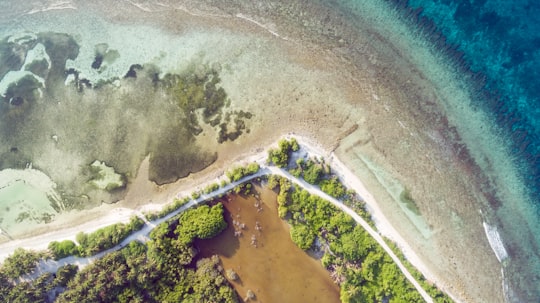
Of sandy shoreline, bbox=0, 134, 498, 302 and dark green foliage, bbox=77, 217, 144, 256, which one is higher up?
sandy shoreline, bbox=0, 134, 498, 302

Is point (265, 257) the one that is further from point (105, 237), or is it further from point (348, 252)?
point (105, 237)

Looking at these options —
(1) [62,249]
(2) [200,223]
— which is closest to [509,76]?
(2) [200,223]

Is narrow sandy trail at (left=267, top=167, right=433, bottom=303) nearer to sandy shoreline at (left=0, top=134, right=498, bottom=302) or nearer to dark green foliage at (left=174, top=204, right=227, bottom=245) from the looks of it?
sandy shoreline at (left=0, top=134, right=498, bottom=302)

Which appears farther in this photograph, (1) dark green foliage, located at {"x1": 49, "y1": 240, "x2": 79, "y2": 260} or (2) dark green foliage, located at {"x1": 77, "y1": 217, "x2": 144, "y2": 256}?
(1) dark green foliage, located at {"x1": 49, "y1": 240, "x2": 79, "y2": 260}

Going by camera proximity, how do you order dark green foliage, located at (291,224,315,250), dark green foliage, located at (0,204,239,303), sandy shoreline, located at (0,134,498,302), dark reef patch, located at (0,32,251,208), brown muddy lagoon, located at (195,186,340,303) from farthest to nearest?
dark reef patch, located at (0,32,251,208) < brown muddy lagoon, located at (195,186,340,303) < sandy shoreline, located at (0,134,498,302) < dark green foliage, located at (291,224,315,250) < dark green foliage, located at (0,204,239,303)

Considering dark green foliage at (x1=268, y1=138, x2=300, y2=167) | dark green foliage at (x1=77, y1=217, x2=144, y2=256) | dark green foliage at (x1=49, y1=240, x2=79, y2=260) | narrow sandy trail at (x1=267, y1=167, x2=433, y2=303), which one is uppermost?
dark green foliage at (x1=268, y1=138, x2=300, y2=167)

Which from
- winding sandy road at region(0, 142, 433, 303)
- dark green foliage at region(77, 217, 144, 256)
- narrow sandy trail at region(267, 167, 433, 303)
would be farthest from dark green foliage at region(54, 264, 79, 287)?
narrow sandy trail at region(267, 167, 433, 303)

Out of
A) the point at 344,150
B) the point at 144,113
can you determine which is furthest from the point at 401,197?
the point at 144,113

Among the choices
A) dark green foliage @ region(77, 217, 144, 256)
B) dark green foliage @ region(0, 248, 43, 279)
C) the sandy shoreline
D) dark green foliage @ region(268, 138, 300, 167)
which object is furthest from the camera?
the sandy shoreline
